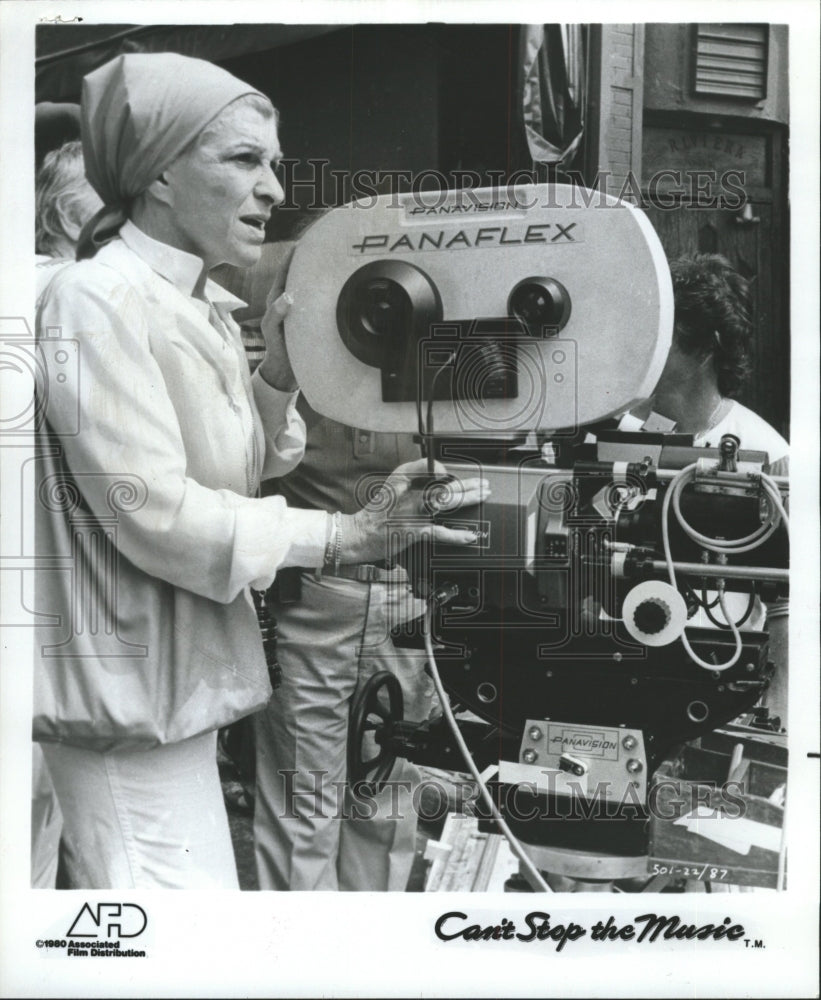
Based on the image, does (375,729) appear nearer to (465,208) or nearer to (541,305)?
(541,305)

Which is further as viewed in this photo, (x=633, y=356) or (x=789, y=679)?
(x=789, y=679)

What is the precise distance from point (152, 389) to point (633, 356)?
115 cm

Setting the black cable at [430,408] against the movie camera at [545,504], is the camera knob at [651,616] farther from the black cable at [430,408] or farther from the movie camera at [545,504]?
the black cable at [430,408]

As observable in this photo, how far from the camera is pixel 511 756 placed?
2791 millimetres

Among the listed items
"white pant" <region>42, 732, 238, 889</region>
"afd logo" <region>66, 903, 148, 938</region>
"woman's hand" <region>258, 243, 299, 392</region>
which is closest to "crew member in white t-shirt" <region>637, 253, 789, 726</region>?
"woman's hand" <region>258, 243, 299, 392</region>

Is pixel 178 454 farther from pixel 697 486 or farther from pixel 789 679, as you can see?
pixel 789 679

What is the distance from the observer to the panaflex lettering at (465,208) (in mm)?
2668

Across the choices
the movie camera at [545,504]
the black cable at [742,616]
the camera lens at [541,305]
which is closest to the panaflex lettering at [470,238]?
the movie camera at [545,504]

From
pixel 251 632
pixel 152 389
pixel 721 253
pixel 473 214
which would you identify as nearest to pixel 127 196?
pixel 152 389

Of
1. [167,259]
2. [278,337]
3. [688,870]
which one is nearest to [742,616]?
[688,870]

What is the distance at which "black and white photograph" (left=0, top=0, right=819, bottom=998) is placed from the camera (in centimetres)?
271

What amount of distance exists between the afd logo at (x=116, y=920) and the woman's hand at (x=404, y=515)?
103 centimetres

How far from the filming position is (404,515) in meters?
2.75

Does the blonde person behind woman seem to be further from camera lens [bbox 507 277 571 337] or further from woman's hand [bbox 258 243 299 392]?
camera lens [bbox 507 277 571 337]
